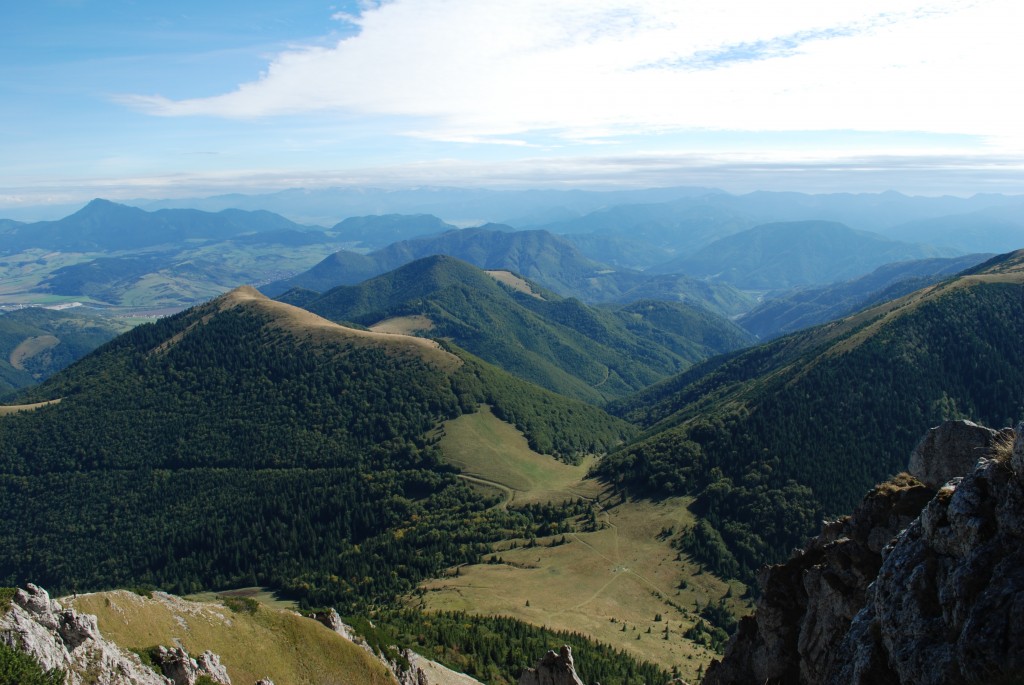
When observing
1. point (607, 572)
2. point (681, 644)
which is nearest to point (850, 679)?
point (681, 644)

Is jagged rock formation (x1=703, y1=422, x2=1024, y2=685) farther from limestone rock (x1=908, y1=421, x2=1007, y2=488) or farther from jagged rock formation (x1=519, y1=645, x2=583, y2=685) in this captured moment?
jagged rock formation (x1=519, y1=645, x2=583, y2=685)

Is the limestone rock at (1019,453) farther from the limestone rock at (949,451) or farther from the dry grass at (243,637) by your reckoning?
the dry grass at (243,637)

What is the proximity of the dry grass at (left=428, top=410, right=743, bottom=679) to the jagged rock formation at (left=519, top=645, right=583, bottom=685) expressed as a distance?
7716 cm

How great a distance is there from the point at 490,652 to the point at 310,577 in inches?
3660

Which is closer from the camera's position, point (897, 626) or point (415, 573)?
point (897, 626)

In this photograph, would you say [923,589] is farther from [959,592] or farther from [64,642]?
[64,642]

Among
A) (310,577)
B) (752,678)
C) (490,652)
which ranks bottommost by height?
(310,577)

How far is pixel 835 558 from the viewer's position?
42.6m

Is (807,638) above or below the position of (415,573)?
above

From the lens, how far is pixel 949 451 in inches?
1756

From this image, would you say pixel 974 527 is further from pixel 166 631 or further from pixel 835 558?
pixel 166 631

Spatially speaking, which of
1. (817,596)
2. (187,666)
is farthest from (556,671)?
(187,666)

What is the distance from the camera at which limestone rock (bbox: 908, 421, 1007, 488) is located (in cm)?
4353

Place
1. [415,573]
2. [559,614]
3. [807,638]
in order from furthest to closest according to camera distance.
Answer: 1. [415,573]
2. [559,614]
3. [807,638]
